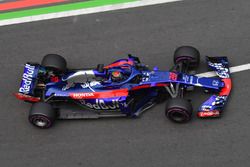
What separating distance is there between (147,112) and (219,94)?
1.68m

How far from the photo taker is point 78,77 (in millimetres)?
10617

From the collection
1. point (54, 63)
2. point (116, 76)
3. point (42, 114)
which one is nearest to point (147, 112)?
point (116, 76)

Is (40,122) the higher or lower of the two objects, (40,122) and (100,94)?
the lower

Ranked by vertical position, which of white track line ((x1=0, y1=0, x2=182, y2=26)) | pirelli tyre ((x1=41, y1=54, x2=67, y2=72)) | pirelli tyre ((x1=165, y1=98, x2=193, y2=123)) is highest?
white track line ((x1=0, y1=0, x2=182, y2=26))

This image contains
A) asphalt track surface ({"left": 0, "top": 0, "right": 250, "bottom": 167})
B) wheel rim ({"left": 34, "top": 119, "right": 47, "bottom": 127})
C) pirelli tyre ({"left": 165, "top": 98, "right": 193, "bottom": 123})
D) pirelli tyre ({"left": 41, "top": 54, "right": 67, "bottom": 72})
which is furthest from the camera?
pirelli tyre ({"left": 41, "top": 54, "right": 67, "bottom": 72})

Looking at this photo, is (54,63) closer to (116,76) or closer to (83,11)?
(116,76)

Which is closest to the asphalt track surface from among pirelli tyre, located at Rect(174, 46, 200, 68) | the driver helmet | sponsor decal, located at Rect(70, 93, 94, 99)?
pirelli tyre, located at Rect(174, 46, 200, 68)

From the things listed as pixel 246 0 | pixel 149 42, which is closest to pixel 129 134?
pixel 149 42

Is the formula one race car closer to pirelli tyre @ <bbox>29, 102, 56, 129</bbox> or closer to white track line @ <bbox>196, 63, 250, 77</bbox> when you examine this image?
pirelli tyre @ <bbox>29, 102, 56, 129</bbox>

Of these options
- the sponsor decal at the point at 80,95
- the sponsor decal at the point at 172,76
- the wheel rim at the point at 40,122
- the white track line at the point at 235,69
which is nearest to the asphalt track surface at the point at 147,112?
the white track line at the point at 235,69

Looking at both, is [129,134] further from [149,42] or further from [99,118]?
[149,42]

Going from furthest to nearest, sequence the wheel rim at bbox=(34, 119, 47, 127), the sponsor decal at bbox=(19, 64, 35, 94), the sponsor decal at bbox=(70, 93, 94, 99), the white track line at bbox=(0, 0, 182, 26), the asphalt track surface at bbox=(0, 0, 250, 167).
Answer: the white track line at bbox=(0, 0, 182, 26)
the sponsor decal at bbox=(19, 64, 35, 94)
the wheel rim at bbox=(34, 119, 47, 127)
the sponsor decal at bbox=(70, 93, 94, 99)
the asphalt track surface at bbox=(0, 0, 250, 167)

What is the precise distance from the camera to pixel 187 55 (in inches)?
417

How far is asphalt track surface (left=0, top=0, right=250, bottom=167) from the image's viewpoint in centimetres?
991
